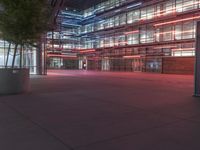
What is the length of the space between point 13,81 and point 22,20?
250 centimetres

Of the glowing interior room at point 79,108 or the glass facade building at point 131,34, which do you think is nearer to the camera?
the glowing interior room at point 79,108

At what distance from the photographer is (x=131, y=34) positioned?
34188 millimetres

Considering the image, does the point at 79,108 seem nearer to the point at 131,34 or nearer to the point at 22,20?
the point at 22,20

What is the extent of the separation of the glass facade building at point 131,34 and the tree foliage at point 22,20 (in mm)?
15636

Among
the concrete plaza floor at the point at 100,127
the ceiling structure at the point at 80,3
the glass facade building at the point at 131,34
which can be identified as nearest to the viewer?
the concrete plaza floor at the point at 100,127

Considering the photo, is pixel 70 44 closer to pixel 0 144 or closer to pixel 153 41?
pixel 153 41

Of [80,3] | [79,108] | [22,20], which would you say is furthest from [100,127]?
[80,3]

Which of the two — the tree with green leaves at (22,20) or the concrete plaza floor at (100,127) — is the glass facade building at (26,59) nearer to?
the tree with green leaves at (22,20)

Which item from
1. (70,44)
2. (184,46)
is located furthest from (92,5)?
(184,46)

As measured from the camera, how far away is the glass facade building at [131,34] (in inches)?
1063

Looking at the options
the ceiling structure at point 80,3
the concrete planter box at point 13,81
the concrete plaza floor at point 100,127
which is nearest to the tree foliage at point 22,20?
the concrete planter box at point 13,81

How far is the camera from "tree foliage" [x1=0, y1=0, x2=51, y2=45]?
28.5 feet

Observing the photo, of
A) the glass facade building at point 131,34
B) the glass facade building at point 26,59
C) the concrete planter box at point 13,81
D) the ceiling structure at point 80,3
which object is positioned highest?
the ceiling structure at point 80,3

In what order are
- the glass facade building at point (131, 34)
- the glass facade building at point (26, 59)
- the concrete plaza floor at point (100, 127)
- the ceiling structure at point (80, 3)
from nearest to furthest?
the concrete plaza floor at point (100, 127)
the glass facade building at point (26, 59)
the glass facade building at point (131, 34)
the ceiling structure at point (80, 3)
